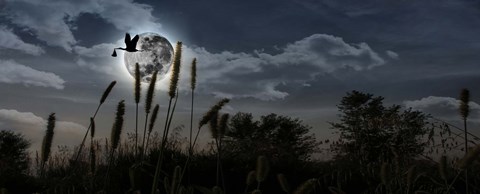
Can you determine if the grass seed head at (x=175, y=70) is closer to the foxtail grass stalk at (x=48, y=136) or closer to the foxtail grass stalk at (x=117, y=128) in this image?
the foxtail grass stalk at (x=117, y=128)

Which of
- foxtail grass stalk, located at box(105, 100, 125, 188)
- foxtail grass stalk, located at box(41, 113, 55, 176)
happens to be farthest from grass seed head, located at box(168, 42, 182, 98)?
foxtail grass stalk, located at box(41, 113, 55, 176)

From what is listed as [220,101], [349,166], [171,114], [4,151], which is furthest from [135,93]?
[4,151]

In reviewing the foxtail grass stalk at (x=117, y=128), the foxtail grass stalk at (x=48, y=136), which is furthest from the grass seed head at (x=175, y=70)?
the foxtail grass stalk at (x=48, y=136)

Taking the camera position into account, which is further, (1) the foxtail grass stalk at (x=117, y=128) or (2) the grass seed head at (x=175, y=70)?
(1) the foxtail grass stalk at (x=117, y=128)

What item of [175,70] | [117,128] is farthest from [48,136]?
[175,70]

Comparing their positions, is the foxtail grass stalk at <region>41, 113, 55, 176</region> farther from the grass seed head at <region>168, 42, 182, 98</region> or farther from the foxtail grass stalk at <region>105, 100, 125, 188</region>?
the grass seed head at <region>168, 42, 182, 98</region>

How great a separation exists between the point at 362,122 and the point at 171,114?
29511 mm

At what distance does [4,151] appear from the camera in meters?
21.8

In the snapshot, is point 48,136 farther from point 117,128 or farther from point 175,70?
point 175,70

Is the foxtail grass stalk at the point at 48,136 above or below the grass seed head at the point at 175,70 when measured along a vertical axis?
below

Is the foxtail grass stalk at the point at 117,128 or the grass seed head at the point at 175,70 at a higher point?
the grass seed head at the point at 175,70

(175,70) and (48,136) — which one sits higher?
(175,70)

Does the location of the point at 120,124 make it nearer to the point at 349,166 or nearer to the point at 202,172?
the point at 202,172

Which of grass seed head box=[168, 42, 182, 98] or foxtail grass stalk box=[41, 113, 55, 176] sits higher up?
grass seed head box=[168, 42, 182, 98]
